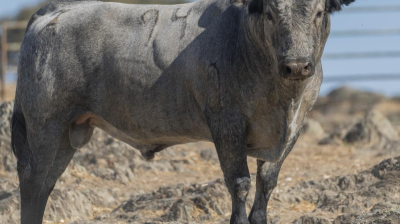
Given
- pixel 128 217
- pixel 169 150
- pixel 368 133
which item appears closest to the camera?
pixel 128 217

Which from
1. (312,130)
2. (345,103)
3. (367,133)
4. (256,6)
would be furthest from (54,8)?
(345,103)

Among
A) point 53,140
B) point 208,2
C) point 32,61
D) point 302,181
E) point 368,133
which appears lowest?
point 368,133

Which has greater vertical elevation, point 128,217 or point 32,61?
point 32,61

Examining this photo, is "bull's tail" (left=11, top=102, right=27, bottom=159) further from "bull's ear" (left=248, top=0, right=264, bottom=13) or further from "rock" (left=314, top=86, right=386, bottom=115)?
"rock" (left=314, top=86, right=386, bottom=115)

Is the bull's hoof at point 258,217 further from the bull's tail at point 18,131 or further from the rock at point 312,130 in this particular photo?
the rock at point 312,130

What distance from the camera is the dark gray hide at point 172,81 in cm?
554

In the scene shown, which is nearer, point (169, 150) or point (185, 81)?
point (185, 81)

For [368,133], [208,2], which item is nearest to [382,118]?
[368,133]

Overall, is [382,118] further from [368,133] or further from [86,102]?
[86,102]

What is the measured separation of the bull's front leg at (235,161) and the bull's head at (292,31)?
55 centimetres

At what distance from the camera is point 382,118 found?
501 inches

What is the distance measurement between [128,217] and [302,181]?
88.1 inches

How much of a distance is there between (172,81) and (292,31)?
1205 mm

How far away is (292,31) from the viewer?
5207 mm
